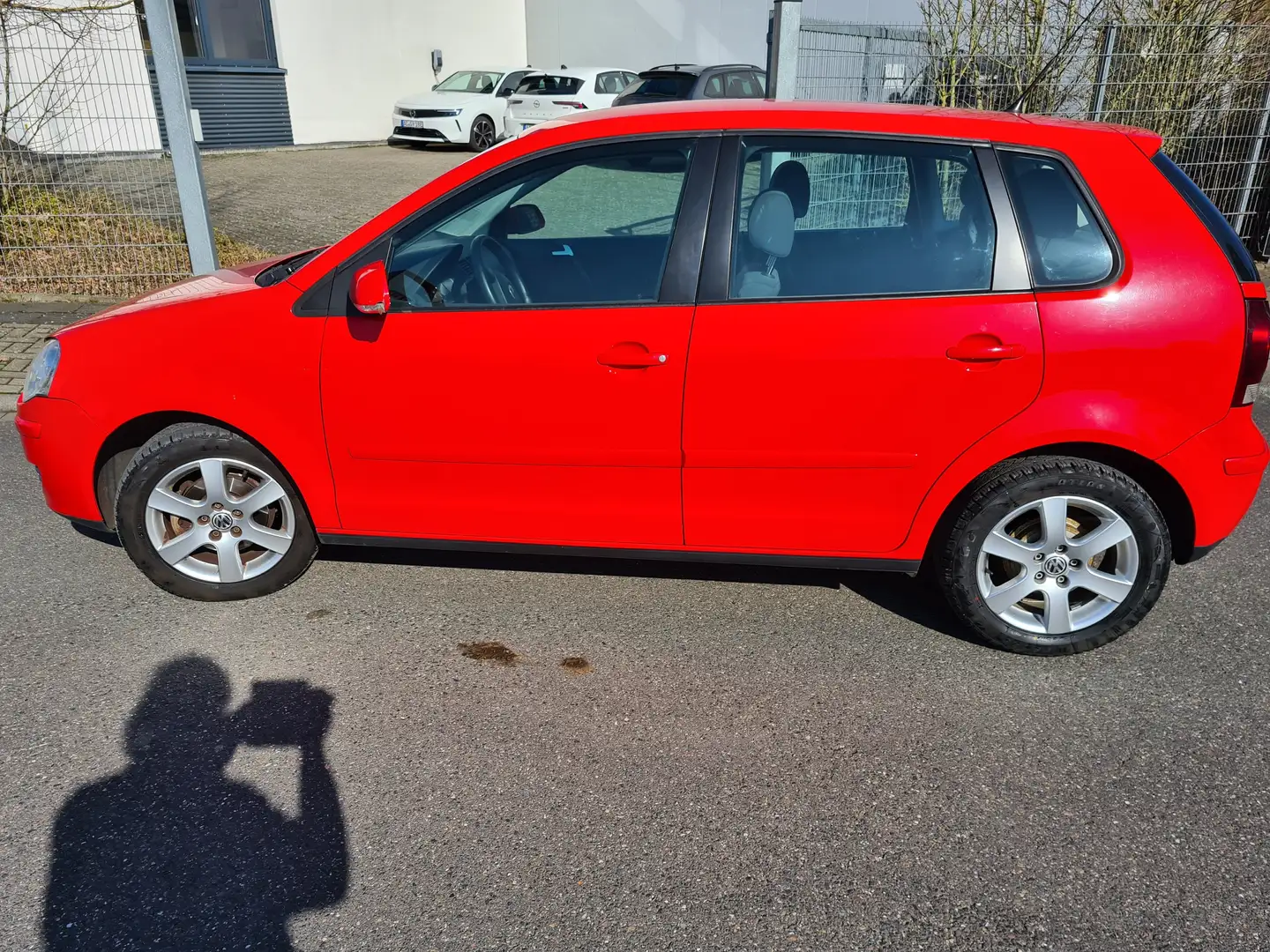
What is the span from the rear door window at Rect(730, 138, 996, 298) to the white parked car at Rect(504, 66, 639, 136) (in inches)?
569

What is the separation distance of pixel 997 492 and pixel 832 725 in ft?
3.09

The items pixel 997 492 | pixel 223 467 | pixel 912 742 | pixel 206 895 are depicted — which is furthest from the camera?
pixel 223 467

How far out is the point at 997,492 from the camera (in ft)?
10.7

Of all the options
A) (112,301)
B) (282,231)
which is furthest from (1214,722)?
(282,231)

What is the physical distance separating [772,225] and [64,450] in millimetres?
2706

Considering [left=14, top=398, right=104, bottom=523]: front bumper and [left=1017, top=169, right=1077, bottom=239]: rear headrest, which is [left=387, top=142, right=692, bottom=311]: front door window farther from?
[left=14, top=398, right=104, bottom=523]: front bumper

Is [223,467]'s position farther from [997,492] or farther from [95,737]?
[997,492]

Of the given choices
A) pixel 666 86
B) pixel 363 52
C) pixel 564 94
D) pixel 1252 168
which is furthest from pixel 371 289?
pixel 363 52

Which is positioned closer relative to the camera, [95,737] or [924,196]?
[95,737]

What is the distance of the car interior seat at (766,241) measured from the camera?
10.6 ft

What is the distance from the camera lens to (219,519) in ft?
12.1

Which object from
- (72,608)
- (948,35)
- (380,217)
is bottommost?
(72,608)

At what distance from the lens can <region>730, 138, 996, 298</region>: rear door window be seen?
317 centimetres

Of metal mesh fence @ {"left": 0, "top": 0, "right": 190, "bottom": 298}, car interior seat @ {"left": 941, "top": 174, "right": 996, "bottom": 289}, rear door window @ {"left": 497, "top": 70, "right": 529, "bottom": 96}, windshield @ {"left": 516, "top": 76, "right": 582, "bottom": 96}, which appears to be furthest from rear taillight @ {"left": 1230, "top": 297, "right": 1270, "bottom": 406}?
rear door window @ {"left": 497, "top": 70, "right": 529, "bottom": 96}
